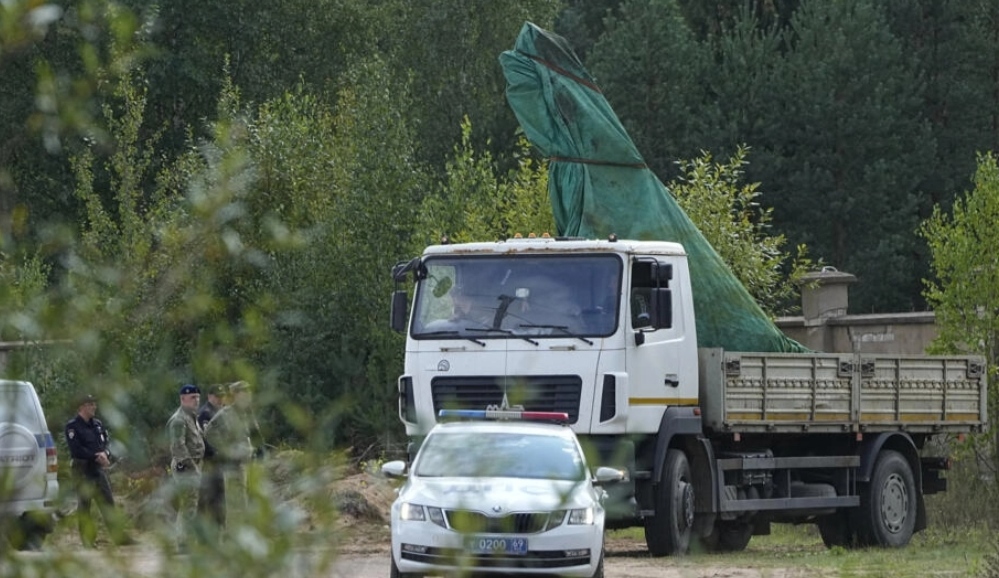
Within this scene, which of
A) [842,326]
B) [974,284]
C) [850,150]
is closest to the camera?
[974,284]

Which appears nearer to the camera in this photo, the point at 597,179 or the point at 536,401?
the point at 536,401

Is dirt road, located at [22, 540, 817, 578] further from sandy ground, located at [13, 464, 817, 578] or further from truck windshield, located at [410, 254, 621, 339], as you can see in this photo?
truck windshield, located at [410, 254, 621, 339]

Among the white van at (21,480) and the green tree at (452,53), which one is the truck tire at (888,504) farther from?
the green tree at (452,53)

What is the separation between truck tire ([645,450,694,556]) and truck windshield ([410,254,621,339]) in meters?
1.57

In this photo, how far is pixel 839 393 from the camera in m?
19.0

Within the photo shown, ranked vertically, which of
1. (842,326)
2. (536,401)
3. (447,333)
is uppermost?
(447,333)

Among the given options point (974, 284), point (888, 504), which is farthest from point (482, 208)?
point (888, 504)

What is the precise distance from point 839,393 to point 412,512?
6737 millimetres

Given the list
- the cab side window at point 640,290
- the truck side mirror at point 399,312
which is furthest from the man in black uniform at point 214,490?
the truck side mirror at point 399,312

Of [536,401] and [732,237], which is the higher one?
[732,237]

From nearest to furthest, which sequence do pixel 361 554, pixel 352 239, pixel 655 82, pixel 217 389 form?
1. pixel 217 389
2. pixel 361 554
3. pixel 352 239
4. pixel 655 82

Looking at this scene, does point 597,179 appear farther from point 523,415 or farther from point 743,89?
point 743,89

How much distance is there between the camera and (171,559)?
3.50 meters

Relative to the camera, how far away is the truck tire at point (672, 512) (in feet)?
55.7
